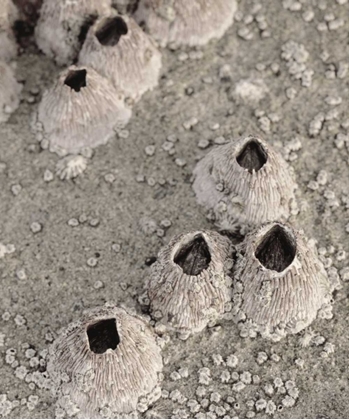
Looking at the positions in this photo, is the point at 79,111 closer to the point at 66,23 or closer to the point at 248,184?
the point at 66,23

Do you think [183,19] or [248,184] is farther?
[183,19]

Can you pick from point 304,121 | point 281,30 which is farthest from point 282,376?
point 281,30

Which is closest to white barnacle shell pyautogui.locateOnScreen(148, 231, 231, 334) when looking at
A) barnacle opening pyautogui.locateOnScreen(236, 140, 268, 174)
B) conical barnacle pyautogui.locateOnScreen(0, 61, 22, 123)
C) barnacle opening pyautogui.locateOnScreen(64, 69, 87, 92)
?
barnacle opening pyautogui.locateOnScreen(236, 140, 268, 174)

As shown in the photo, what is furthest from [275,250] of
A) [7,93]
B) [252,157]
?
[7,93]

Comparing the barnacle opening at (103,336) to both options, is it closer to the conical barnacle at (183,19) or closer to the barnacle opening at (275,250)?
the barnacle opening at (275,250)

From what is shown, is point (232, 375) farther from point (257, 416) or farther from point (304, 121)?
point (304, 121)

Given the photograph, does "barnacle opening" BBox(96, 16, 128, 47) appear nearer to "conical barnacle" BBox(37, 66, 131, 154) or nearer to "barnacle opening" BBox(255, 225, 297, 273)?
"conical barnacle" BBox(37, 66, 131, 154)

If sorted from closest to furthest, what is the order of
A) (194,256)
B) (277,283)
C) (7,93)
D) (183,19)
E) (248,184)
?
(277,283) < (194,256) < (248,184) < (7,93) < (183,19)
